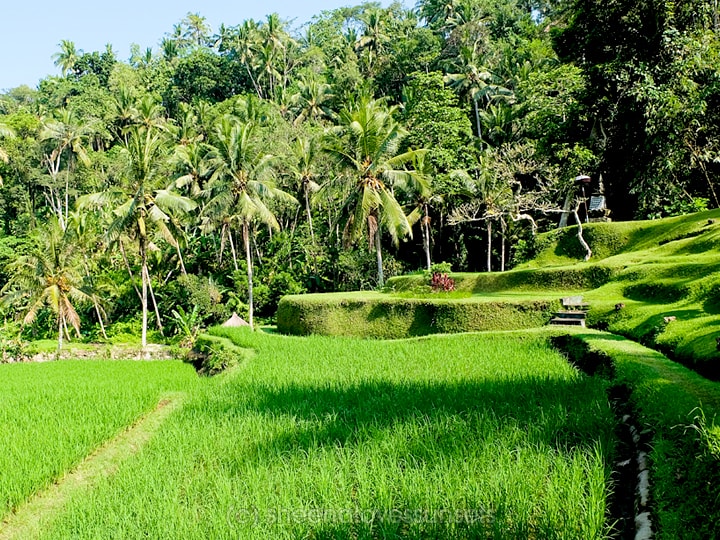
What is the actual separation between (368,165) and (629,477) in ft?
55.6

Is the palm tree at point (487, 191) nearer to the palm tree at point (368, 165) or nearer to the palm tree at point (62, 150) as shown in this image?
the palm tree at point (368, 165)

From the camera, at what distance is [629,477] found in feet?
13.4

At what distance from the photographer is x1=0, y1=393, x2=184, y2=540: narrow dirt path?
14.9 ft

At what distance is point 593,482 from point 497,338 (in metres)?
6.85

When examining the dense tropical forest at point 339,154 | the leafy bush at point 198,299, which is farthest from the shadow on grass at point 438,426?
the leafy bush at point 198,299

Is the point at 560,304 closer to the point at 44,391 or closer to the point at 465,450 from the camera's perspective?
the point at 465,450

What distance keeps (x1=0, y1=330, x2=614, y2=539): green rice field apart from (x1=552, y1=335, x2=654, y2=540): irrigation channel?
0.57 feet

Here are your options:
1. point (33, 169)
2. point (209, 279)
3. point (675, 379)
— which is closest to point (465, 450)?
point (675, 379)

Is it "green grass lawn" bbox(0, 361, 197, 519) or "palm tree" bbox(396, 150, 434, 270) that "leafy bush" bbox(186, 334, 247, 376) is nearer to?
"green grass lawn" bbox(0, 361, 197, 519)

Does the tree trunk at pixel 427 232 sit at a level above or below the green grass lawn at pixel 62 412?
above

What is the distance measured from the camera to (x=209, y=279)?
2694 centimetres

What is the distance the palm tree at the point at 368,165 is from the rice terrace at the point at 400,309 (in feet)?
0.34

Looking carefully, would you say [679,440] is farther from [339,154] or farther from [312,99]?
[312,99]

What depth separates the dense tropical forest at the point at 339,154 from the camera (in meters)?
14.9
